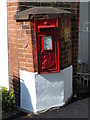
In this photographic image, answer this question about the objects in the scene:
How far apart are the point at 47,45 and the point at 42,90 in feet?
3.10

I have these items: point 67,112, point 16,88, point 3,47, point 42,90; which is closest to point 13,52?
point 3,47

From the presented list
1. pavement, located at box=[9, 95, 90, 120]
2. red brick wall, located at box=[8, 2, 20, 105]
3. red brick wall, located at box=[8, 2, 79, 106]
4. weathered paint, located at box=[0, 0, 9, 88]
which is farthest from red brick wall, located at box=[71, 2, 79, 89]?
weathered paint, located at box=[0, 0, 9, 88]

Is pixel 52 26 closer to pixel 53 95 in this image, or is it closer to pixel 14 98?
pixel 53 95

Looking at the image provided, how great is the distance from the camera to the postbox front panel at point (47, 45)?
4461 mm

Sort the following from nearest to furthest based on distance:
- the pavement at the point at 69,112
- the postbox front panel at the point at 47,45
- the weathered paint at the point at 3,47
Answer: the postbox front panel at the point at 47,45 < the pavement at the point at 69,112 < the weathered paint at the point at 3,47

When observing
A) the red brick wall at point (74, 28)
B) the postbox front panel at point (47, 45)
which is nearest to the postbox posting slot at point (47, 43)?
the postbox front panel at point (47, 45)

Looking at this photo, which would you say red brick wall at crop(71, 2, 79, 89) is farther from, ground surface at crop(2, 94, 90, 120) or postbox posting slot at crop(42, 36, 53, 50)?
postbox posting slot at crop(42, 36, 53, 50)

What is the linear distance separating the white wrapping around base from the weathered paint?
1.86ft

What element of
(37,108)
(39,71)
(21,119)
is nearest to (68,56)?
(39,71)

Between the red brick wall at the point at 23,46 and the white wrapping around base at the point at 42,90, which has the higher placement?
the red brick wall at the point at 23,46

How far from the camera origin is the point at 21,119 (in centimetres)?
454

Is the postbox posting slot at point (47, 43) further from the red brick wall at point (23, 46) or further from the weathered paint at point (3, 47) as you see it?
the weathered paint at point (3, 47)

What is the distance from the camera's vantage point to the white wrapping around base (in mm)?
4652

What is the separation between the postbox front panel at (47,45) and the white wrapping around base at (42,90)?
0.19m
